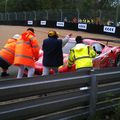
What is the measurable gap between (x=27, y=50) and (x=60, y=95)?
14.5 feet

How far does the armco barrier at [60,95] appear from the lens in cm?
592

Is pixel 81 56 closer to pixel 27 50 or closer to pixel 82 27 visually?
pixel 27 50

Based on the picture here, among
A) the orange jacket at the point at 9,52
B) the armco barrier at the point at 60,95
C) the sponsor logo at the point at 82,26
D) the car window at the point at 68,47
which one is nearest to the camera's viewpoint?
the armco barrier at the point at 60,95

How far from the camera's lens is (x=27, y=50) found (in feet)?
36.0

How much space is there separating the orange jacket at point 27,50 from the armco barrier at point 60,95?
357cm

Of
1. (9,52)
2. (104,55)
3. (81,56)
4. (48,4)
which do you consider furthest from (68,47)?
(48,4)

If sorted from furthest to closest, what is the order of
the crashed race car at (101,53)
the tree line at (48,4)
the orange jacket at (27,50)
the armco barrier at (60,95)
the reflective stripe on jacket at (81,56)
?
1. the tree line at (48,4)
2. the crashed race car at (101,53)
3. the orange jacket at (27,50)
4. the reflective stripe on jacket at (81,56)
5. the armco barrier at (60,95)

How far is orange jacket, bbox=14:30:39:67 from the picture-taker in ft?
35.8

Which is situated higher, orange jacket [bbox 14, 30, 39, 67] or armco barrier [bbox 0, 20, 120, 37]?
orange jacket [bbox 14, 30, 39, 67]

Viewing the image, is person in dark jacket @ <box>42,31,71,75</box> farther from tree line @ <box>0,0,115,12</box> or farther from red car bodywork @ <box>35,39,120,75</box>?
tree line @ <box>0,0,115,12</box>

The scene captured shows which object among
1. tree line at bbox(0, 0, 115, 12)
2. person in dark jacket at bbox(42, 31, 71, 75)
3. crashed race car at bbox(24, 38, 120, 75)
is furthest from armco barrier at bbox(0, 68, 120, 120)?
tree line at bbox(0, 0, 115, 12)

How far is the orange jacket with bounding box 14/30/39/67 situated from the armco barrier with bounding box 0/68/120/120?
3565 mm

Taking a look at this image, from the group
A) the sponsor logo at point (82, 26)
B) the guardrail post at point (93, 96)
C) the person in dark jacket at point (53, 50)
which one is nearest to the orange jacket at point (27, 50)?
the person in dark jacket at point (53, 50)

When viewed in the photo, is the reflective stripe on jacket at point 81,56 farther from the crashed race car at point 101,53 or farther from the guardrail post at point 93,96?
the crashed race car at point 101,53
